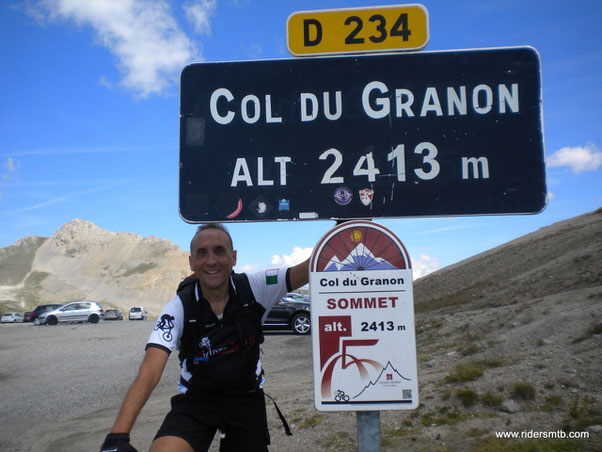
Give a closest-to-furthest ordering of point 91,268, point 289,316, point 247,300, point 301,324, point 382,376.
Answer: point 382,376 < point 247,300 < point 301,324 < point 289,316 < point 91,268

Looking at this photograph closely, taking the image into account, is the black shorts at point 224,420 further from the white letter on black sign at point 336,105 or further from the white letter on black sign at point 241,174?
the white letter on black sign at point 336,105

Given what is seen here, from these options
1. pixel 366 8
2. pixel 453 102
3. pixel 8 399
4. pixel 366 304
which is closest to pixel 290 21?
pixel 366 8

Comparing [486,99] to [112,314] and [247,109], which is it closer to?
[247,109]

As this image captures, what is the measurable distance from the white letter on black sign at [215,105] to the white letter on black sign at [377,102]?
2.05ft

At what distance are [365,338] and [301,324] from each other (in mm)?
14952

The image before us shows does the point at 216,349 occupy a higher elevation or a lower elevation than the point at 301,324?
higher

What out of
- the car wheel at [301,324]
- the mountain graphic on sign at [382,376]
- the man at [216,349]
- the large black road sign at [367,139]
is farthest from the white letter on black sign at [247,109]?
the car wheel at [301,324]

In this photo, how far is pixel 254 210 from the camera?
2.07 meters

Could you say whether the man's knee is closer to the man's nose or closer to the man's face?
the man's face

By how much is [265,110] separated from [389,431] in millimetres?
3438

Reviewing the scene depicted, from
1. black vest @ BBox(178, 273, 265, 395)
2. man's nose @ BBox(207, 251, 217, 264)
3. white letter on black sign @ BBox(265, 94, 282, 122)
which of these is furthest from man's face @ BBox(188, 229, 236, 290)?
white letter on black sign @ BBox(265, 94, 282, 122)

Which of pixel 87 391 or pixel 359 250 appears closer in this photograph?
pixel 359 250

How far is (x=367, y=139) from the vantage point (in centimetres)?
208

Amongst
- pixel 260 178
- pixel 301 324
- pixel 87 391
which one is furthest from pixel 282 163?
pixel 301 324
